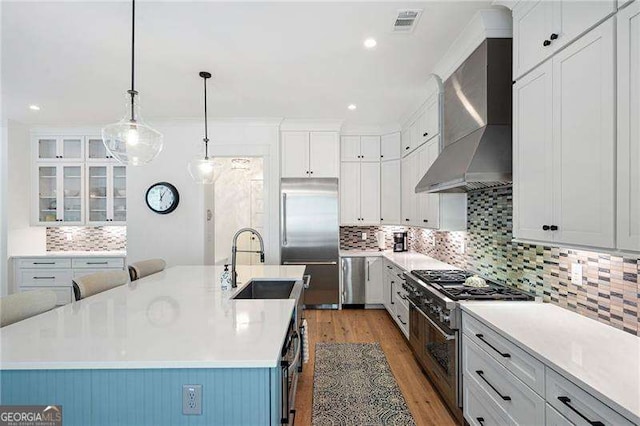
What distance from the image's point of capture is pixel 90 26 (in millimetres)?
2402

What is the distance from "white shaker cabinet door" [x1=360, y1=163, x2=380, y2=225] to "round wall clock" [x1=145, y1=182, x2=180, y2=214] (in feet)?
9.04

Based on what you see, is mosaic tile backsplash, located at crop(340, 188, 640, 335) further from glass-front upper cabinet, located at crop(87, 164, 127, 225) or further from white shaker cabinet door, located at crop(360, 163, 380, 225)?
glass-front upper cabinet, located at crop(87, 164, 127, 225)

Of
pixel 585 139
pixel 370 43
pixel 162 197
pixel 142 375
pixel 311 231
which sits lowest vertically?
pixel 142 375

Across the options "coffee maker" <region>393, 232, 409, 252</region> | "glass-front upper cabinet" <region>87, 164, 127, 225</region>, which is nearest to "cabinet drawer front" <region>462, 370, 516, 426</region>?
"coffee maker" <region>393, 232, 409, 252</region>

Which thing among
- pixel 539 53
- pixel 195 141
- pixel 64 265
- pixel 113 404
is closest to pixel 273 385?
pixel 113 404

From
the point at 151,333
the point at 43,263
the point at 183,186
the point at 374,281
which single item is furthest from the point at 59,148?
the point at 374,281

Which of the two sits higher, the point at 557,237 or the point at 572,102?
the point at 572,102

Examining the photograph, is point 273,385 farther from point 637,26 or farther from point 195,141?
point 195,141

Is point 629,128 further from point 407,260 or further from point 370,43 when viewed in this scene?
point 407,260

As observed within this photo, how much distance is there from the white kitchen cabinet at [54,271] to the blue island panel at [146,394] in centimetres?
406

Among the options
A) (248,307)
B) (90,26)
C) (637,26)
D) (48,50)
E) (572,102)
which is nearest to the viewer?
(637,26)

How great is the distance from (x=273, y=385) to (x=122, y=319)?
0.94 meters

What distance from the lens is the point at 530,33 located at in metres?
1.89

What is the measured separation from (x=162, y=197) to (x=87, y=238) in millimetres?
1636
